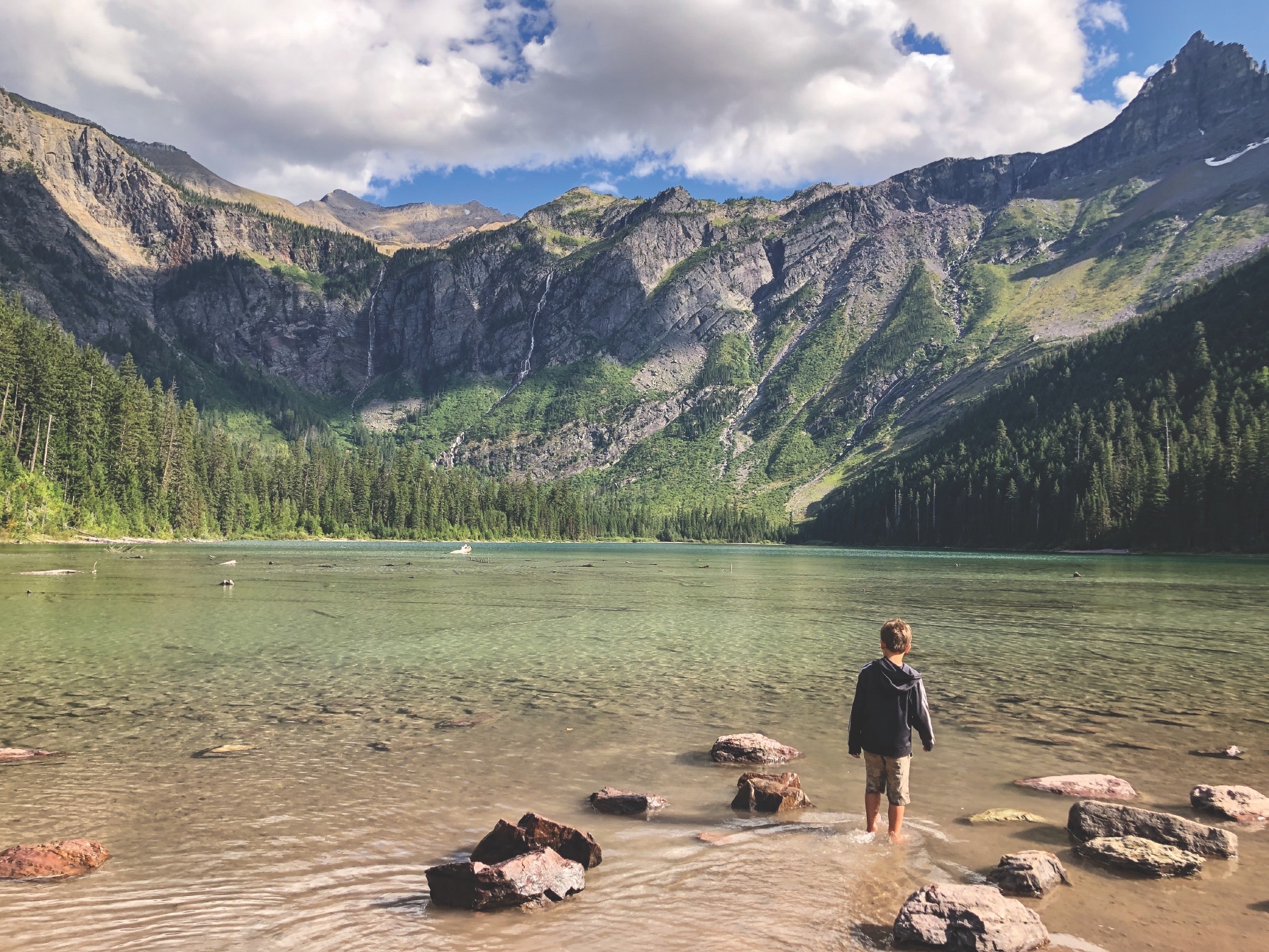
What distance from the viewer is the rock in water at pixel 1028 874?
10.0 m

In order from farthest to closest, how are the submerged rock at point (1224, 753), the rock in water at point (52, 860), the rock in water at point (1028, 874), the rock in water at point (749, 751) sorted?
the submerged rock at point (1224, 753) < the rock in water at point (749, 751) < the rock in water at point (52, 860) < the rock in water at point (1028, 874)

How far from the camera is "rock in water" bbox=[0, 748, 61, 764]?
15422 millimetres

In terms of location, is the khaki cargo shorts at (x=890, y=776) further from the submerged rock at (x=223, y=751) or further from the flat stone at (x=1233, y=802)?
the submerged rock at (x=223, y=751)

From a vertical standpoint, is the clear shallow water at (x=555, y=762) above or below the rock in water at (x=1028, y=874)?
below

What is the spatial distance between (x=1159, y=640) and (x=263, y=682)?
39.5 metres

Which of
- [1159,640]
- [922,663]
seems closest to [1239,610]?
[1159,640]

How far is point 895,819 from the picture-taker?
40.9ft

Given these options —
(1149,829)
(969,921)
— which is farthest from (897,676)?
(969,921)

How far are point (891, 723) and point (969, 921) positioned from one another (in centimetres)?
423

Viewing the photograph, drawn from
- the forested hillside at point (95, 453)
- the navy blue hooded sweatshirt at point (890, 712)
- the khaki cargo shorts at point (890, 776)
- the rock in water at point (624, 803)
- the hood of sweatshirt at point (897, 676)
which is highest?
the forested hillside at point (95, 453)

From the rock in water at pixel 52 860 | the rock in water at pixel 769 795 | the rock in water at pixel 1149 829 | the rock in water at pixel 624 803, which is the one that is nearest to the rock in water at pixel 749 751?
the rock in water at pixel 769 795

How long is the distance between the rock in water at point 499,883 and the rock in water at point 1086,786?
10.0m

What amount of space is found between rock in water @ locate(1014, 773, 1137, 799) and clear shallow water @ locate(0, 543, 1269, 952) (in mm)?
439

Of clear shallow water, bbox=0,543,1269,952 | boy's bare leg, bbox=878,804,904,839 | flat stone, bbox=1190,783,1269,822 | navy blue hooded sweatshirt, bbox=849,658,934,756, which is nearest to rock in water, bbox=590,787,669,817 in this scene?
clear shallow water, bbox=0,543,1269,952
